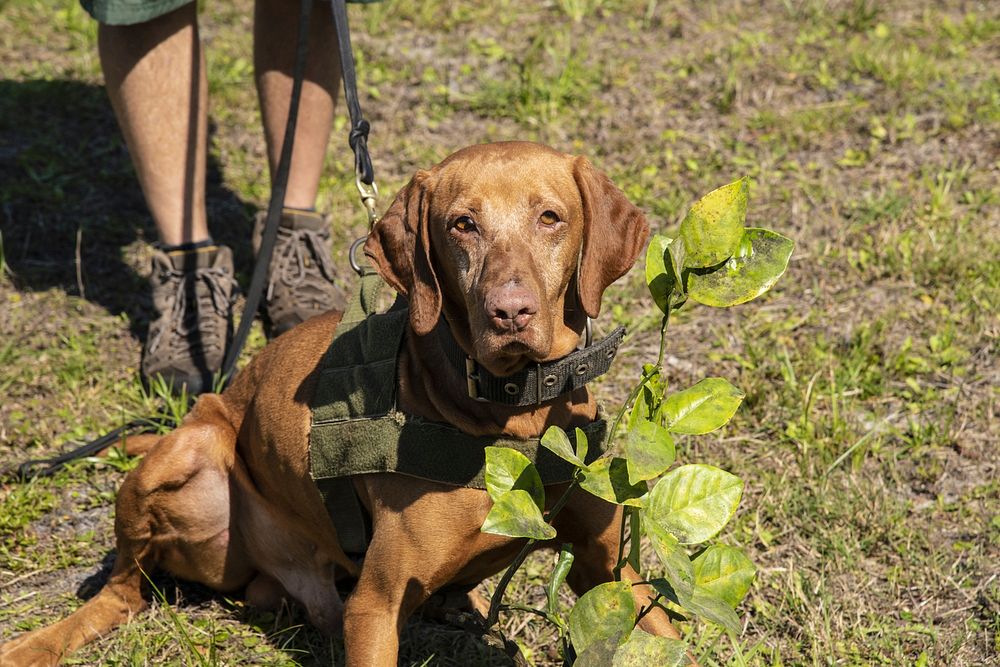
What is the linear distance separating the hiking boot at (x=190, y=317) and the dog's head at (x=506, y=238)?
177 cm

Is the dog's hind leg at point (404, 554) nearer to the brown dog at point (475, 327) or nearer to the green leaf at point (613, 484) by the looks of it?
the brown dog at point (475, 327)

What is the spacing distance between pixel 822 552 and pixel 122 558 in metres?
2.06

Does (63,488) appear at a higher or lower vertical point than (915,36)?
lower

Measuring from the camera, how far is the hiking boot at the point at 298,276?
437 cm

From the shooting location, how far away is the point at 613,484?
2059 mm

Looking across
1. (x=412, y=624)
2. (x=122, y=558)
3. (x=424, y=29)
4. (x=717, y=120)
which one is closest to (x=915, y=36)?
(x=717, y=120)

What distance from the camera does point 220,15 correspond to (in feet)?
22.5

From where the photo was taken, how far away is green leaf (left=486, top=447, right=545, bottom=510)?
213cm

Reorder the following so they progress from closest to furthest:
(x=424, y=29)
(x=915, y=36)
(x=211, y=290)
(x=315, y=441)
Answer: (x=315, y=441) < (x=211, y=290) < (x=915, y=36) < (x=424, y=29)

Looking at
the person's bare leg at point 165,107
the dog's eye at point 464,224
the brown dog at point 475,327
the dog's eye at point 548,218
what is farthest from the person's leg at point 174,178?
the dog's eye at point 548,218

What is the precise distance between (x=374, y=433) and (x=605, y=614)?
31.9 inches

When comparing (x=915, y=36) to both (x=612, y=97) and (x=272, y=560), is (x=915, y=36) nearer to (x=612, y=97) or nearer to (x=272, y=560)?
(x=612, y=97)

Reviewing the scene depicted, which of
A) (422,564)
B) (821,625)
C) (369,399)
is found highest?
(369,399)

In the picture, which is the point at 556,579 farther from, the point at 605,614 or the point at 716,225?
the point at 716,225
